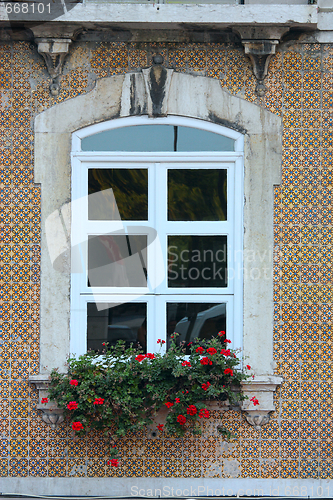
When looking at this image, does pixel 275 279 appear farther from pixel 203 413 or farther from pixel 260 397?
pixel 203 413

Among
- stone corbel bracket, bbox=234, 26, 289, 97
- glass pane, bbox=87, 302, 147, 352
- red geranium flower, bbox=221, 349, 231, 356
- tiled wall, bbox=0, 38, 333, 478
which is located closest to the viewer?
red geranium flower, bbox=221, 349, 231, 356

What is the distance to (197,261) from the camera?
181 inches

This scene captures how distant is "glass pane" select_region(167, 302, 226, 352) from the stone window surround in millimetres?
283

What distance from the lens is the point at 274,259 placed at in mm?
4488

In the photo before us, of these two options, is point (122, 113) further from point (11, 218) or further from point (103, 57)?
point (11, 218)

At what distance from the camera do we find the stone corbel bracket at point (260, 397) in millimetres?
4379

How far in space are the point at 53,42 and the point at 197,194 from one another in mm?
1959

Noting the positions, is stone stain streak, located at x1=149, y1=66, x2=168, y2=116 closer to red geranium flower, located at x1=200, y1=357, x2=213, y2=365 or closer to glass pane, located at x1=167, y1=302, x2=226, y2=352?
glass pane, located at x1=167, y1=302, x2=226, y2=352

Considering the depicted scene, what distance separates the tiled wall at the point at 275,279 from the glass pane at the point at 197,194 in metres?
0.55

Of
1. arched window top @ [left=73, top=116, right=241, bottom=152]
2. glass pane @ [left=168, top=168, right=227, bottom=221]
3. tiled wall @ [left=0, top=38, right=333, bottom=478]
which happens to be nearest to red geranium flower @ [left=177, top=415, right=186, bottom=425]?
tiled wall @ [left=0, top=38, right=333, bottom=478]

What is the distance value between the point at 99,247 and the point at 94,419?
160cm

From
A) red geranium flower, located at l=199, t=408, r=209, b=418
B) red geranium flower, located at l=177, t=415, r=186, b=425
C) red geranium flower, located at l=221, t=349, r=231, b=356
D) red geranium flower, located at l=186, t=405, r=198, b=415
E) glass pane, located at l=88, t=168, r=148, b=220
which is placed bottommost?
red geranium flower, located at l=177, t=415, r=186, b=425

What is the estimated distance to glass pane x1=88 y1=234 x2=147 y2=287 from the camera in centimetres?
459

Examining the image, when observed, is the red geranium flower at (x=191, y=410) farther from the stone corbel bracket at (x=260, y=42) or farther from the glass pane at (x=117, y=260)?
the stone corbel bracket at (x=260, y=42)
